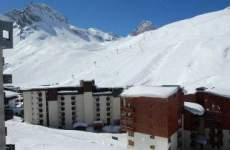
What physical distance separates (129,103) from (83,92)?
4314 cm

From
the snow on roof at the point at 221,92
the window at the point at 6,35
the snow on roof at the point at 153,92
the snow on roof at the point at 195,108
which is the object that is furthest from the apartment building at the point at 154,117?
the window at the point at 6,35

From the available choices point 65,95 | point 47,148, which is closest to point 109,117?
point 65,95

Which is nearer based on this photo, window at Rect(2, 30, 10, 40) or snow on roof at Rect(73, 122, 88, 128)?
window at Rect(2, 30, 10, 40)

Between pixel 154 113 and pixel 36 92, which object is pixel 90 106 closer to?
pixel 36 92

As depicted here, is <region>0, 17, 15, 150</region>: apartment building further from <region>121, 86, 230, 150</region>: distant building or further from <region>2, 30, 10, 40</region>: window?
<region>121, 86, 230, 150</region>: distant building

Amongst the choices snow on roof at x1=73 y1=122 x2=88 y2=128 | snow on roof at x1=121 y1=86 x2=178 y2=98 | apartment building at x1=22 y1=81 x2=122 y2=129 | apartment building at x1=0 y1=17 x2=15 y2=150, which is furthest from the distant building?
apartment building at x1=22 y1=81 x2=122 y2=129

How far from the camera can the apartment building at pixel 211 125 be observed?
57812 millimetres

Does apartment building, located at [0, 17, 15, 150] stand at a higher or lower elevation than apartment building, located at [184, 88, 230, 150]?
higher

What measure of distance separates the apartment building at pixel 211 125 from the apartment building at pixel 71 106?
41.6m

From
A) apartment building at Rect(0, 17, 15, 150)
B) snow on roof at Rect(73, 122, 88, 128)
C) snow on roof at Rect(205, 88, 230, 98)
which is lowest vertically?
snow on roof at Rect(73, 122, 88, 128)

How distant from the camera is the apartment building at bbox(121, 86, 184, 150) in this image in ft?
176

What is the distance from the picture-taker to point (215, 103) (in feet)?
196

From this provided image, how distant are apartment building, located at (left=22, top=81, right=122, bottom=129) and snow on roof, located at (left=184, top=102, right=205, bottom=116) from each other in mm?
40520

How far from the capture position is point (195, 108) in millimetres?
59781
